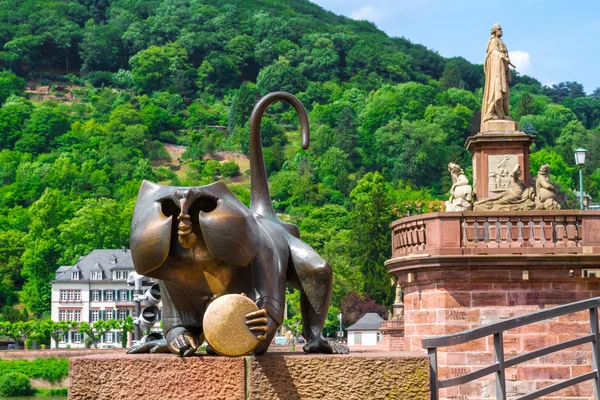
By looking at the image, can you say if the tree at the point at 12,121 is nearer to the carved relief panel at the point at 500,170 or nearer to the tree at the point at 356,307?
the tree at the point at 356,307

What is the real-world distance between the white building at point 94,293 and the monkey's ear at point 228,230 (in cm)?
9536

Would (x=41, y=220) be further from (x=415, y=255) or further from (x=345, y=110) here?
(x=415, y=255)

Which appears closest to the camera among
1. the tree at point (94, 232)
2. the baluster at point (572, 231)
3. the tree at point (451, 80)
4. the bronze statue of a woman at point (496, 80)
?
the baluster at point (572, 231)

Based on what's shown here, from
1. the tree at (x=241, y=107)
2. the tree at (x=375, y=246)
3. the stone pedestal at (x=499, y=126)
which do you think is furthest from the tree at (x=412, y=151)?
the stone pedestal at (x=499, y=126)

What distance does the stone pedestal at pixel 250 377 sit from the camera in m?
5.20

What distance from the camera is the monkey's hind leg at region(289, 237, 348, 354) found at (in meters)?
5.92

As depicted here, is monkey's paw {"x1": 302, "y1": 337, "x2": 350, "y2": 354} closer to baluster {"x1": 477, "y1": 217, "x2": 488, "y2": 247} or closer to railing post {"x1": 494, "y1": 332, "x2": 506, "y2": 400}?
railing post {"x1": 494, "y1": 332, "x2": 506, "y2": 400}

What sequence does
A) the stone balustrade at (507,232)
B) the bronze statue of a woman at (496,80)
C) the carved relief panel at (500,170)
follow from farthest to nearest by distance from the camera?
1. the bronze statue of a woman at (496,80)
2. the carved relief panel at (500,170)
3. the stone balustrade at (507,232)

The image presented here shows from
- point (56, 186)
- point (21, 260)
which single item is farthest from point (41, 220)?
point (56, 186)

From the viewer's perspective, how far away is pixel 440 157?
470 feet

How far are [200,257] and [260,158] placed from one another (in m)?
1.26

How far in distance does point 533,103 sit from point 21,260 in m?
79.3

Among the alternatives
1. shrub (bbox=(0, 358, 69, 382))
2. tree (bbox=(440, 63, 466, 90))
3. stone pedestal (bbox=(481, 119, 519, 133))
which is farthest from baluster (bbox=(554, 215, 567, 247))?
tree (bbox=(440, 63, 466, 90))

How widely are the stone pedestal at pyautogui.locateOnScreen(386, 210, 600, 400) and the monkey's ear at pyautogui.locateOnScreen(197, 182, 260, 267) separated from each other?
13385mm
